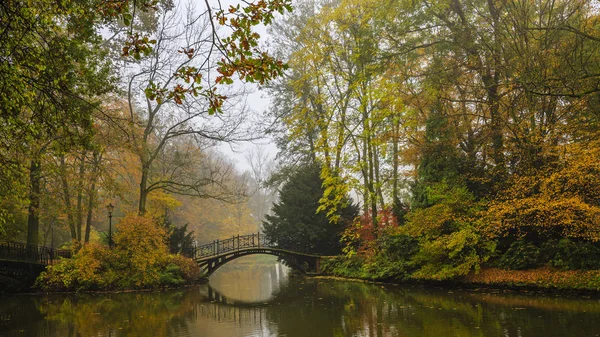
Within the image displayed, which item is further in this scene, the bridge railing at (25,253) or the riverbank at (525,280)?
the bridge railing at (25,253)

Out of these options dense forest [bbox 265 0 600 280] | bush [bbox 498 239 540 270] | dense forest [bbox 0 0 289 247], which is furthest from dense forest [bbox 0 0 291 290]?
bush [bbox 498 239 540 270]

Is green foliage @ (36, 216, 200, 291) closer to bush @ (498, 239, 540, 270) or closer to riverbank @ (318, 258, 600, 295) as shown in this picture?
riverbank @ (318, 258, 600, 295)

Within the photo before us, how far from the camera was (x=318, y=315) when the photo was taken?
12.2 m

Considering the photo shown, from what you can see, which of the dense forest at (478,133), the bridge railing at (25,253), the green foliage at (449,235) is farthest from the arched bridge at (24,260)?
the green foliage at (449,235)

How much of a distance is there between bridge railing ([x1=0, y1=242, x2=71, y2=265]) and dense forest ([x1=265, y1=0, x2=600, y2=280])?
43.2 ft

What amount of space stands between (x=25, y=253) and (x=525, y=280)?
20.2 meters

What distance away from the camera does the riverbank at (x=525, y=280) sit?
1262 cm

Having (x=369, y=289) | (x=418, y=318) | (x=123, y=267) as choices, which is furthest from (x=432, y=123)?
(x=123, y=267)

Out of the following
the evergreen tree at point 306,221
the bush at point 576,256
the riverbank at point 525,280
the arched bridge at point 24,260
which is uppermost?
the evergreen tree at point 306,221

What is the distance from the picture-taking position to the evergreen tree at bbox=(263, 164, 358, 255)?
26.7m

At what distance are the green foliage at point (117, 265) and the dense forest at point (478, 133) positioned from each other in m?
8.73

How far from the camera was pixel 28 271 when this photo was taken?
68.9 feet

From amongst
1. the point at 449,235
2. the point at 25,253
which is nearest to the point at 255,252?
the point at 25,253

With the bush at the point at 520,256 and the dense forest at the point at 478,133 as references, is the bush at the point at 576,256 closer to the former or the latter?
the dense forest at the point at 478,133
